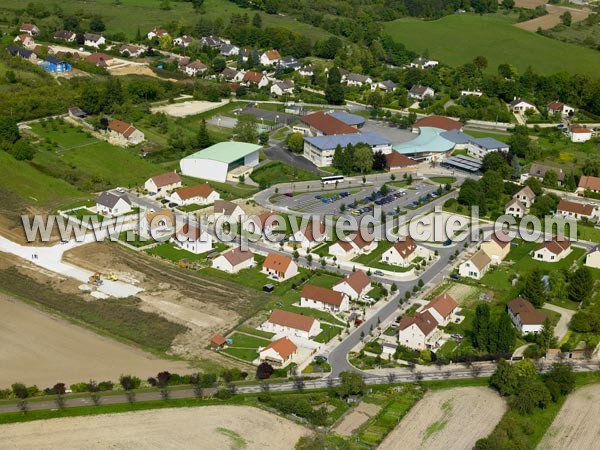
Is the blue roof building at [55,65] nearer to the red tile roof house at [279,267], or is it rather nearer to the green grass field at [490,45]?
the green grass field at [490,45]

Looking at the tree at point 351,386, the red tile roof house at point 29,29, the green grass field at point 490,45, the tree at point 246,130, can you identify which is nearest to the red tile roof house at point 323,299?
the tree at point 351,386

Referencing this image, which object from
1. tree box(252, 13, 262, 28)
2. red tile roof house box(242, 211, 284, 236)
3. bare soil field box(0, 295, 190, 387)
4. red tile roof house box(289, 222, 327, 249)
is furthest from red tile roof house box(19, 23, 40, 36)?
bare soil field box(0, 295, 190, 387)

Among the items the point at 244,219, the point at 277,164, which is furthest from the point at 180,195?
the point at 277,164

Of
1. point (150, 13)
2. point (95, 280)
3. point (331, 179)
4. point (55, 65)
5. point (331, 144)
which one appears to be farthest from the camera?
point (150, 13)

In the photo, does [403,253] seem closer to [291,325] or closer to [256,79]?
[291,325]

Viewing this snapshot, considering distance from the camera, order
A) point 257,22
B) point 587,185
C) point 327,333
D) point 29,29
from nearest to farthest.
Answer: point 327,333 → point 587,185 → point 29,29 → point 257,22

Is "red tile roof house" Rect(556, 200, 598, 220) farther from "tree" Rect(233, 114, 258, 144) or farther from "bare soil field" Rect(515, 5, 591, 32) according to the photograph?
"bare soil field" Rect(515, 5, 591, 32)

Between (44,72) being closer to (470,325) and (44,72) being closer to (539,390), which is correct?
(470,325)

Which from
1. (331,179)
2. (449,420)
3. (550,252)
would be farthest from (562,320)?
(331,179)
